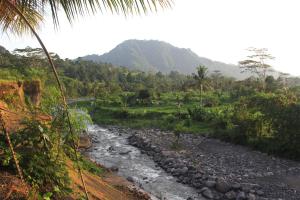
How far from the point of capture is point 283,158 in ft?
59.1

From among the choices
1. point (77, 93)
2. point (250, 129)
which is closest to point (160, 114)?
point (250, 129)

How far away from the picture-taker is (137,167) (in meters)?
16.8

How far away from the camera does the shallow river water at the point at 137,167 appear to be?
42.7 ft

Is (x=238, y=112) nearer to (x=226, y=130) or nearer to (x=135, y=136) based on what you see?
(x=226, y=130)

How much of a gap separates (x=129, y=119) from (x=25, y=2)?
33097 mm

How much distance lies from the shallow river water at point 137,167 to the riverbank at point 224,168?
511 mm

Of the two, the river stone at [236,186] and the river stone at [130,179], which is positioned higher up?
the river stone at [236,186]

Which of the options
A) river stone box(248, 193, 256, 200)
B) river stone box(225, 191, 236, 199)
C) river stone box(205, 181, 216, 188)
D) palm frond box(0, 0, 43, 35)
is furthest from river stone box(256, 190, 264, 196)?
palm frond box(0, 0, 43, 35)

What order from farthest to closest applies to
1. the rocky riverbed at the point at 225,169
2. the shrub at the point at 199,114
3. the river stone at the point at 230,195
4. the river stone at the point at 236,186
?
the shrub at the point at 199,114
the river stone at the point at 236,186
the rocky riverbed at the point at 225,169
the river stone at the point at 230,195

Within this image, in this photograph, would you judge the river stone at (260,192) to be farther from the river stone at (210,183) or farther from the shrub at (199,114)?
the shrub at (199,114)

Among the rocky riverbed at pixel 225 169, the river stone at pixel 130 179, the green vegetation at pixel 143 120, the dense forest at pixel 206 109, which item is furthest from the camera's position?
the dense forest at pixel 206 109

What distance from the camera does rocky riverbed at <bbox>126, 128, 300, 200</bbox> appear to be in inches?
512

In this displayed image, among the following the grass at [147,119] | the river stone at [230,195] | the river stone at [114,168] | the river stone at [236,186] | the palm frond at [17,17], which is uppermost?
the palm frond at [17,17]

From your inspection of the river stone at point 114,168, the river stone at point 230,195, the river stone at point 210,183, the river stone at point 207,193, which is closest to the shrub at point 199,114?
the river stone at point 114,168
